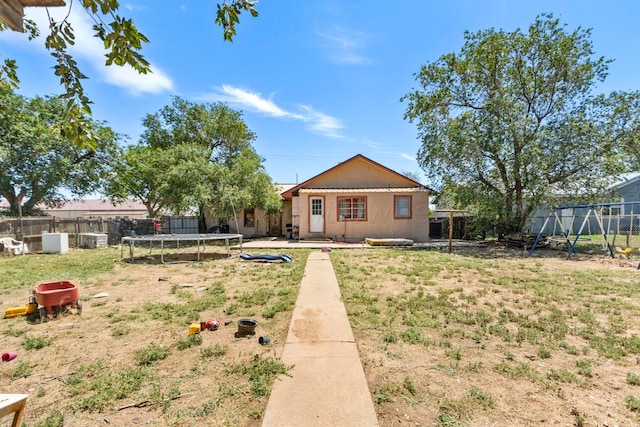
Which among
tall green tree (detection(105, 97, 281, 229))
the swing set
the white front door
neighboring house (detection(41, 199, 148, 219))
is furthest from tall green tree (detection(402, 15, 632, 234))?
neighboring house (detection(41, 199, 148, 219))

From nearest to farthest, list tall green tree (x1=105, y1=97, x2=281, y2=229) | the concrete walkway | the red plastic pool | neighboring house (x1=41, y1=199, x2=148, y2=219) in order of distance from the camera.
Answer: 1. the concrete walkway
2. the red plastic pool
3. tall green tree (x1=105, y1=97, x2=281, y2=229)
4. neighboring house (x1=41, y1=199, x2=148, y2=219)

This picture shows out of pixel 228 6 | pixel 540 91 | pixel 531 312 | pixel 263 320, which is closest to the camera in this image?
pixel 228 6

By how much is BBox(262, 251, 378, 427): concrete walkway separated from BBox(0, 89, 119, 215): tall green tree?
13.5 metres

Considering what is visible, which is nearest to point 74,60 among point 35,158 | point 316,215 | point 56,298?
point 56,298

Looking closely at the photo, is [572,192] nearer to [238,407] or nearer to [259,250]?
[259,250]

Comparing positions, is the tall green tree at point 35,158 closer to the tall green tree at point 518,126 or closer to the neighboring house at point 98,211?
the tall green tree at point 518,126

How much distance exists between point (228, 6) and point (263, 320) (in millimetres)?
3987

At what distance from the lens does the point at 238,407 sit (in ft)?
7.94

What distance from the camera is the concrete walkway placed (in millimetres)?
2244

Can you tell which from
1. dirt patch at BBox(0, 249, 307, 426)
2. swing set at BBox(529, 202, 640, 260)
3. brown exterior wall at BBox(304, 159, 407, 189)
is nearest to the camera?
dirt patch at BBox(0, 249, 307, 426)

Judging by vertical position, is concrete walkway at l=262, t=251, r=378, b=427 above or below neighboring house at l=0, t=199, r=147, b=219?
below

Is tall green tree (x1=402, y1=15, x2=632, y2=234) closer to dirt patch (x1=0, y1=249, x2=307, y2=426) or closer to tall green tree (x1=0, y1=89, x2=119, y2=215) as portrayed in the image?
dirt patch (x1=0, y1=249, x2=307, y2=426)

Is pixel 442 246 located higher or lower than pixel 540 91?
lower

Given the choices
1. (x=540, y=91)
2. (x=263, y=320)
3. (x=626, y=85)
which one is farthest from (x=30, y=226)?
(x=626, y=85)
